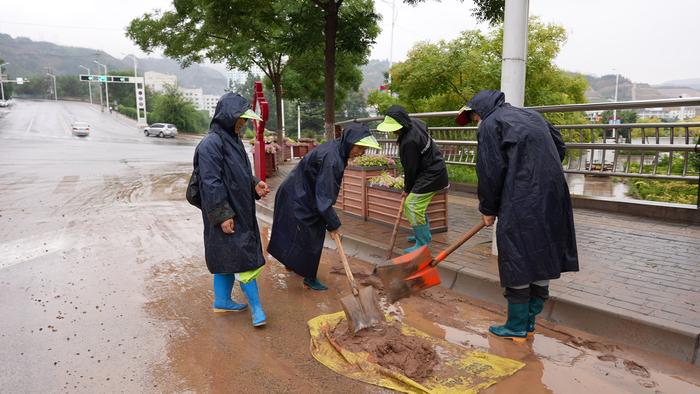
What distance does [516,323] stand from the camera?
11.7 ft

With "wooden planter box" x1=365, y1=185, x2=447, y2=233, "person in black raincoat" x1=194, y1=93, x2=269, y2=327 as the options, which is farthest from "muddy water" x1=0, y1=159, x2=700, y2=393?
"wooden planter box" x1=365, y1=185, x2=447, y2=233

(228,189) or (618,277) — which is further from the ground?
(228,189)

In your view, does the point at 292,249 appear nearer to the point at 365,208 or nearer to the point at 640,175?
the point at 365,208

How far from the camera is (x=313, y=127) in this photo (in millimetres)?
54125

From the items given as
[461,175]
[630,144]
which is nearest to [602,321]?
[630,144]

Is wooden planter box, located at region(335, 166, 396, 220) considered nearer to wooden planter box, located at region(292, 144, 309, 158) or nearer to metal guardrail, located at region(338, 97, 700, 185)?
metal guardrail, located at region(338, 97, 700, 185)

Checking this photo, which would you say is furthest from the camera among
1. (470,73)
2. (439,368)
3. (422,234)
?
(470,73)

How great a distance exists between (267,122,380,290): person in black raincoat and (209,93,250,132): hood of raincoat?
0.90 m

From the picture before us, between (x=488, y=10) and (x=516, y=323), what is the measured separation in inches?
274

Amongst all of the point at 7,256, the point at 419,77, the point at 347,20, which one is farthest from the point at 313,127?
the point at 7,256

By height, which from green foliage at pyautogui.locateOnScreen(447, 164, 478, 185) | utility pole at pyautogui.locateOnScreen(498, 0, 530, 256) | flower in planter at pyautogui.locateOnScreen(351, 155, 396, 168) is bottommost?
green foliage at pyautogui.locateOnScreen(447, 164, 478, 185)

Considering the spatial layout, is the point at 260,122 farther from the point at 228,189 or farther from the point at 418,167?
the point at 228,189

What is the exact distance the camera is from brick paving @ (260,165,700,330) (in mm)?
3727

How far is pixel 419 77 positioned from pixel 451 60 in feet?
4.00
